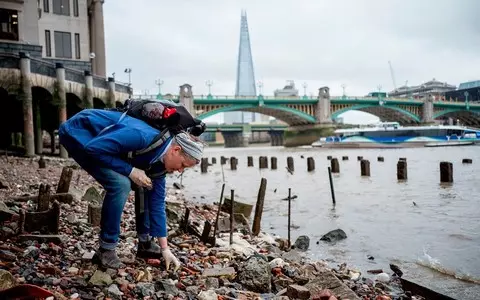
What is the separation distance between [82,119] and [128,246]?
5.93 feet

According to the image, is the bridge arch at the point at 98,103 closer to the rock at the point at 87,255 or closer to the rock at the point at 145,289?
the rock at the point at 87,255

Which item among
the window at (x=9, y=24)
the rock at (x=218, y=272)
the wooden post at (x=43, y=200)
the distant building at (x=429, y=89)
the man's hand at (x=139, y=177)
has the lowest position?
the rock at (x=218, y=272)

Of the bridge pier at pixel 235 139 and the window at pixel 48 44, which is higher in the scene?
the window at pixel 48 44

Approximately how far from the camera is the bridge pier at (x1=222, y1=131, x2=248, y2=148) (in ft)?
345

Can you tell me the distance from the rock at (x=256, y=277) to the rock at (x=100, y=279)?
1.21 meters

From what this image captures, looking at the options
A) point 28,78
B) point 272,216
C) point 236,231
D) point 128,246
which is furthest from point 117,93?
point 128,246

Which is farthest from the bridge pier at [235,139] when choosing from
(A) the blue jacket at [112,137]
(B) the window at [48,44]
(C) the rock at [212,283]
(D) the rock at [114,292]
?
(D) the rock at [114,292]

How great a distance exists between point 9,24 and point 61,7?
650 cm

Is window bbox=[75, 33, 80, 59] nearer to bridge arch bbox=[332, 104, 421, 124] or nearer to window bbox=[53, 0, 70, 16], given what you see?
window bbox=[53, 0, 70, 16]

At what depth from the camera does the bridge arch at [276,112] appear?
202ft

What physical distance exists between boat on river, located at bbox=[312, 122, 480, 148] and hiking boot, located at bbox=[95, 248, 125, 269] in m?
54.8

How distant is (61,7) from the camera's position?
97.4ft

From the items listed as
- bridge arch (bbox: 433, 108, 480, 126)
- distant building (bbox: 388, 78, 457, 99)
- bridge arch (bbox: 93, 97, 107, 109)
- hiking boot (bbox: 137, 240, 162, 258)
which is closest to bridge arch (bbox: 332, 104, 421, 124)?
bridge arch (bbox: 433, 108, 480, 126)

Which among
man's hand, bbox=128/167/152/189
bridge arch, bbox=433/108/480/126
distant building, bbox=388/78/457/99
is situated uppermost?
distant building, bbox=388/78/457/99
